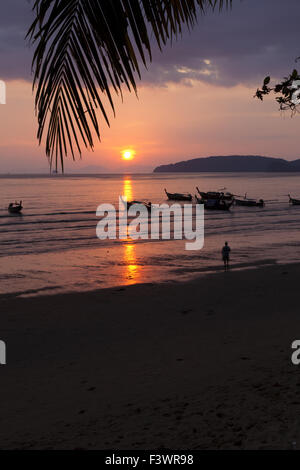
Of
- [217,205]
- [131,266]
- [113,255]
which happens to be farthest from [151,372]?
[217,205]

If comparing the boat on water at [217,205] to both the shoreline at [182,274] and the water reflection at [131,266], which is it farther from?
the shoreline at [182,274]

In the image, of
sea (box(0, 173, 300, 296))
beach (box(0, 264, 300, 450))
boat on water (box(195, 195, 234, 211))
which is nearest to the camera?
beach (box(0, 264, 300, 450))

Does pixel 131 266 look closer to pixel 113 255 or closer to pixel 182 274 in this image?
pixel 182 274

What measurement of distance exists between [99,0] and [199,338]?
9331 millimetres

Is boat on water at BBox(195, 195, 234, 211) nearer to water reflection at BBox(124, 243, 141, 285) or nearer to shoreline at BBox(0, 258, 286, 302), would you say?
water reflection at BBox(124, 243, 141, 285)

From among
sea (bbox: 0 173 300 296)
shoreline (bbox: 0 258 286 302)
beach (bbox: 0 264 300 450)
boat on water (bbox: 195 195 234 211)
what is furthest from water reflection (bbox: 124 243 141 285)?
boat on water (bbox: 195 195 234 211)

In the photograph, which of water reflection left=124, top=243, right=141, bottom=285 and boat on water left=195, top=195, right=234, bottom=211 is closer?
water reflection left=124, top=243, right=141, bottom=285

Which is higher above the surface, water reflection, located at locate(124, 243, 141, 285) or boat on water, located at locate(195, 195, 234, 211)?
boat on water, located at locate(195, 195, 234, 211)

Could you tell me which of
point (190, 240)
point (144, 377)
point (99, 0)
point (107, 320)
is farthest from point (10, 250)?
point (99, 0)

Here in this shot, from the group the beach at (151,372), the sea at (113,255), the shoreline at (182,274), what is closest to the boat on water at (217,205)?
the sea at (113,255)

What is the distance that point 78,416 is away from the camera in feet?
20.4

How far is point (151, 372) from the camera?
8039 millimetres

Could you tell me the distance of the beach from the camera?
5070mm
